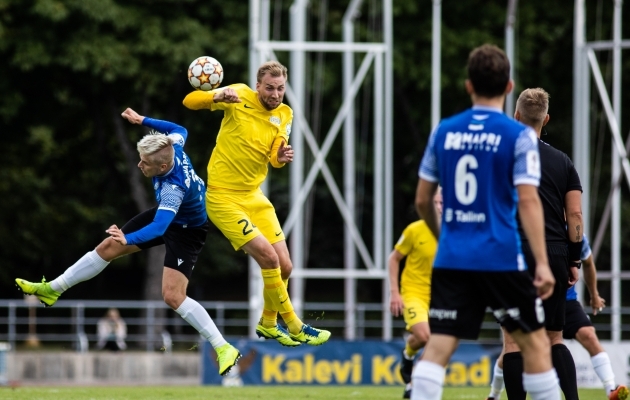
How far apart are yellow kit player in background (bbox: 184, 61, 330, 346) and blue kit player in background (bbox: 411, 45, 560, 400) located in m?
3.57

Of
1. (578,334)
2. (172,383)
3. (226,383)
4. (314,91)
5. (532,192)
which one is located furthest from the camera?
(314,91)

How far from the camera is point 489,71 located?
6.28m

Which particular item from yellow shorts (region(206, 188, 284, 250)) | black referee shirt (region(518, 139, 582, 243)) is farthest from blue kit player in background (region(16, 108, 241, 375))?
black referee shirt (region(518, 139, 582, 243))

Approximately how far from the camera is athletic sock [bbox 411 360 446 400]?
6328 millimetres

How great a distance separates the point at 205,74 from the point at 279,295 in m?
2.10

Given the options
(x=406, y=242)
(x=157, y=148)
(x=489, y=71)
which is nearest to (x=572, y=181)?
(x=489, y=71)

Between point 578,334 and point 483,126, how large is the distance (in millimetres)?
4324

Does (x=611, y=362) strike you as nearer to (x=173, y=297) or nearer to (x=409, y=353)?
(x=409, y=353)

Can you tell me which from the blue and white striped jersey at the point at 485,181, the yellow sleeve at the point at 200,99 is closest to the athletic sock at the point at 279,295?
the yellow sleeve at the point at 200,99

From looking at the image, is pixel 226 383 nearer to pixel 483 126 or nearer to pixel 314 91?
pixel 314 91

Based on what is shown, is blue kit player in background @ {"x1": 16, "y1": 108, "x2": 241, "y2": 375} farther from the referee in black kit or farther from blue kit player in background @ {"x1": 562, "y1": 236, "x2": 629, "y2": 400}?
blue kit player in background @ {"x1": 562, "y1": 236, "x2": 629, "y2": 400}

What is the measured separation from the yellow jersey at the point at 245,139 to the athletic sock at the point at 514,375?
9.77 feet

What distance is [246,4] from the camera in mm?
26797

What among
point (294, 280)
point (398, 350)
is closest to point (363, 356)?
point (398, 350)
